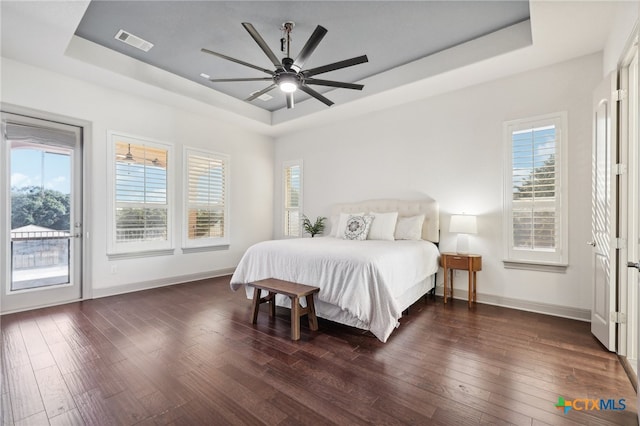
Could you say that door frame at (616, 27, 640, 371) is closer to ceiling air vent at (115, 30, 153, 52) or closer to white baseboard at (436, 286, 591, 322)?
white baseboard at (436, 286, 591, 322)

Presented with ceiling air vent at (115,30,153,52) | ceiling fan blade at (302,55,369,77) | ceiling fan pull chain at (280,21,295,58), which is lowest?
ceiling fan blade at (302,55,369,77)

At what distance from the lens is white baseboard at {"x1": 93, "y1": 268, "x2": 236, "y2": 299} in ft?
13.9

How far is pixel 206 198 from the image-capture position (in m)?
5.53

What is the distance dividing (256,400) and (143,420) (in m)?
0.63

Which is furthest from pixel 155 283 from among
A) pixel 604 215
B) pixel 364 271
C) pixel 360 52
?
pixel 604 215

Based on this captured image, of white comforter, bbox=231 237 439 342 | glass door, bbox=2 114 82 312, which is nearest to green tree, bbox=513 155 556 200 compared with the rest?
white comforter, bbox=231 237 439 342

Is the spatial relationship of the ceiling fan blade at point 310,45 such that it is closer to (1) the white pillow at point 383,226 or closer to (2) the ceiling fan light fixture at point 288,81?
(2) the ceiling fan light fixture at point 288,81

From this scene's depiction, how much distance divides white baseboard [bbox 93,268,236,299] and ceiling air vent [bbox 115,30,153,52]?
Result: 3.31m

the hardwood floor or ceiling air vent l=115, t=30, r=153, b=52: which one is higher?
ceiling air vent l=115, t=30, r=153, b=52

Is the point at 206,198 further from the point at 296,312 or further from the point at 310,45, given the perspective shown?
the point at 310,45

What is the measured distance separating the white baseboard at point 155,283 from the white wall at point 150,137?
0.01 meters

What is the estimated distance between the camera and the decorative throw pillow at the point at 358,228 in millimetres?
4395

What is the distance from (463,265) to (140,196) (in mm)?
4847

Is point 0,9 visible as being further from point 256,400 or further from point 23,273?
point 256,400
